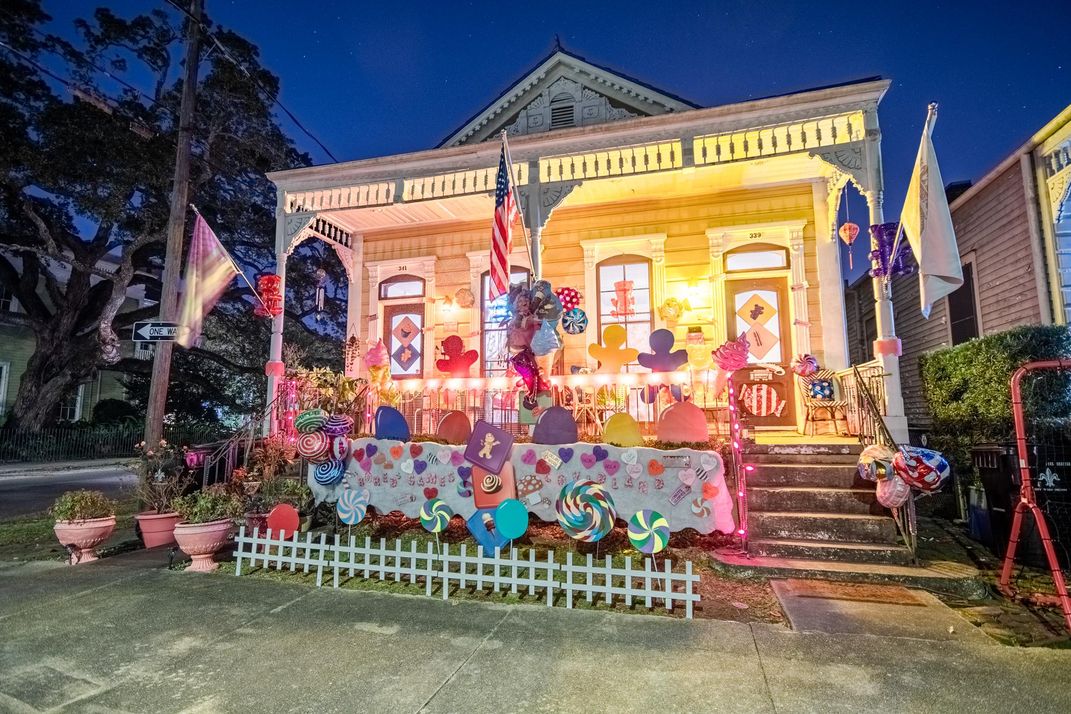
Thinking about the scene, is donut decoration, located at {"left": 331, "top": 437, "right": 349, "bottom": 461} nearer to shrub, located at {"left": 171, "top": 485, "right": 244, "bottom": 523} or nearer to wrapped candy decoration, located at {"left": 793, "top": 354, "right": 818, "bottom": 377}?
shrub, located at {"left": 171, "top": 485, "right": 244, "bottom": 523}

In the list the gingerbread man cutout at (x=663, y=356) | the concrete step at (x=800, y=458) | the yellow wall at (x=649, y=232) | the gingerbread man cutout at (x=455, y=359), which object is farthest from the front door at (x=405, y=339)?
the concrete step at (x=800, y=458)

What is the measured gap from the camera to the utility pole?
809cm

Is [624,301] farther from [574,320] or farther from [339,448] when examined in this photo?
[339,448]

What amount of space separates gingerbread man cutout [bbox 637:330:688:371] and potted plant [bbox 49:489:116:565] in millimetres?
6649

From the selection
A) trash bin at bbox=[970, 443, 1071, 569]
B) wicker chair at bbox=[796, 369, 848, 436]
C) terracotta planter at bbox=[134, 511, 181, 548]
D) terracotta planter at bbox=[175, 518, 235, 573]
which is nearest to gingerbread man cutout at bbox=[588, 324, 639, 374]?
wicker chair at bbox=[796, 369, 848, 436]

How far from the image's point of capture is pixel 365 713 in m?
2.71

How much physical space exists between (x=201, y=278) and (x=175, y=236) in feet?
3.81

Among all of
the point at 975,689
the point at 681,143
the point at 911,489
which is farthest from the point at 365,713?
the point at 681,143

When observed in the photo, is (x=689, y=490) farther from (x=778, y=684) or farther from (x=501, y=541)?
(x=778, y=684)

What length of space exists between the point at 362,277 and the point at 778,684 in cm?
1070

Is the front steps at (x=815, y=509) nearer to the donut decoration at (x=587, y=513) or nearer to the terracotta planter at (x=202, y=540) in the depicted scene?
the donut decoration at (x=587, y=513)

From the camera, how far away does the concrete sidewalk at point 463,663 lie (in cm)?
281

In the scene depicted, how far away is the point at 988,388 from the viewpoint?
662 centimetres

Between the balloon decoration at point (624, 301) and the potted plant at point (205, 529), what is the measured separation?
6.76m
